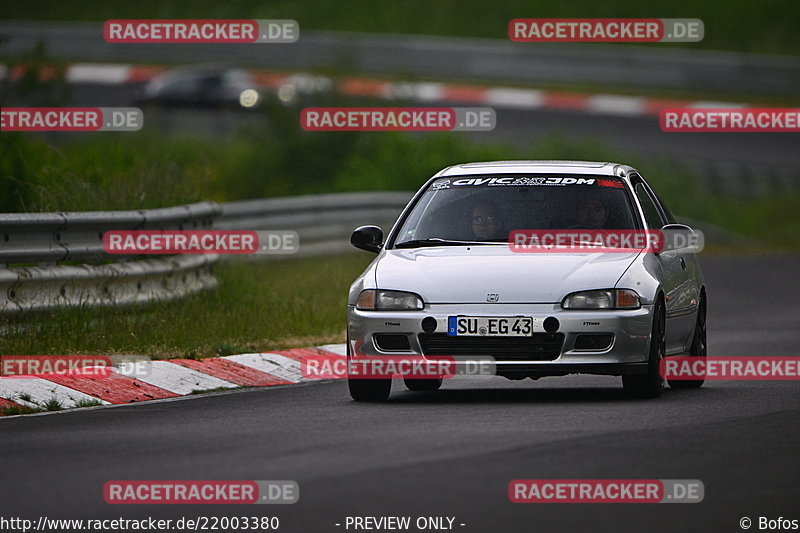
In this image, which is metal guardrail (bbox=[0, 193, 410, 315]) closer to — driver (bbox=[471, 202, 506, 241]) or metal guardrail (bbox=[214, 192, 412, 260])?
driver (bbox=[471, 202, 506, 241])

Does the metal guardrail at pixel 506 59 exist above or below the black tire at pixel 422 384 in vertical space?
above

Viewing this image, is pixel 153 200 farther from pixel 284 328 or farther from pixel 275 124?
pixel 275 124

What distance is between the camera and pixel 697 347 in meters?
12.7

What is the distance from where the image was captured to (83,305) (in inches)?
526

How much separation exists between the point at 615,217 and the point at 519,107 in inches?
1147

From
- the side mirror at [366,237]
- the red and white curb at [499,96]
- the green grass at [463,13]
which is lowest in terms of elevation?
the side mirror at [366,237]

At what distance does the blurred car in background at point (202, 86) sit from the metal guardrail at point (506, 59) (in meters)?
1.52

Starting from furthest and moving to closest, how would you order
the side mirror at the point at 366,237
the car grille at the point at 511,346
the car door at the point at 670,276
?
the side mirror at the point at 366,237
the car door at the point at 670,276
the car grille at the point at 511,346

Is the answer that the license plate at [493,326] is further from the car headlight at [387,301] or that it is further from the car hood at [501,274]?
the car headlight at [387,301]

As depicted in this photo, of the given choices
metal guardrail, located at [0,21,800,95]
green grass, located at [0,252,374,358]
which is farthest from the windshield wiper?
metal guardrail, located at [0,21,800,95]

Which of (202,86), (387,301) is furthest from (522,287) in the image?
(202,86)

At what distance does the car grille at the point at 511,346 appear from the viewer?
10.8 metres

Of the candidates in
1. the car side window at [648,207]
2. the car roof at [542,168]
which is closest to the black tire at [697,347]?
the car side window at [648,207]

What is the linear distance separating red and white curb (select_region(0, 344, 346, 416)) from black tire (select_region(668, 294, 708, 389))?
2.69m
